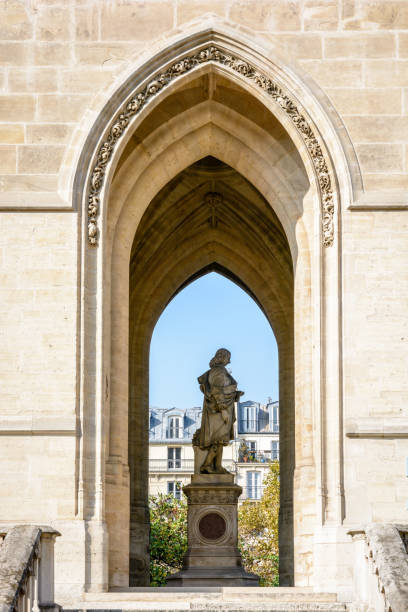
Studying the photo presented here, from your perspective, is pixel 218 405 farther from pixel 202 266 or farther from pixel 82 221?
pixel 82 221

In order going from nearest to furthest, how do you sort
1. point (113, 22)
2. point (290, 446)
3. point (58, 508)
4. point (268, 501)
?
point (58, 508) < point (113, 22) < point (290, 446) < point (268, 501)

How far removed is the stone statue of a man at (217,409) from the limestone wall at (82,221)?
4.77 metres

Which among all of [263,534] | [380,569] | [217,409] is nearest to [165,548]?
[263,534]

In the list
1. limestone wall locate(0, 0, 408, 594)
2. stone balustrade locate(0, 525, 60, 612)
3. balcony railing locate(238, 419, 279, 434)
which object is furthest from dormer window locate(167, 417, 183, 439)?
stone balustrade locate(0, 525, 60, 612)

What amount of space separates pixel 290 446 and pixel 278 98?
25.0 feet

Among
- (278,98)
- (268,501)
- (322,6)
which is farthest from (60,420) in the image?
(268,501)

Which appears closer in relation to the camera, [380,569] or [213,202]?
[380,569]

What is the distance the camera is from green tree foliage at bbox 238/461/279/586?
4822cm

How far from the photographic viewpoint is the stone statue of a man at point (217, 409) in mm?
23453

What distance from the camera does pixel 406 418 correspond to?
18094 millimetres

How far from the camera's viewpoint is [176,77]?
63.0 feet

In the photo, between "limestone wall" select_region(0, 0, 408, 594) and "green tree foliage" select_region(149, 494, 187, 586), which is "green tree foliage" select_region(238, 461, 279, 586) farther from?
"limestone wall" select_region(0, 0, 408, 594)

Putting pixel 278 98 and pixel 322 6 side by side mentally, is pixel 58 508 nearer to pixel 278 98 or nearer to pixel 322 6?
pixel 278 98

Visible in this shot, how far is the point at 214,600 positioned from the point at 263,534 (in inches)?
1393
